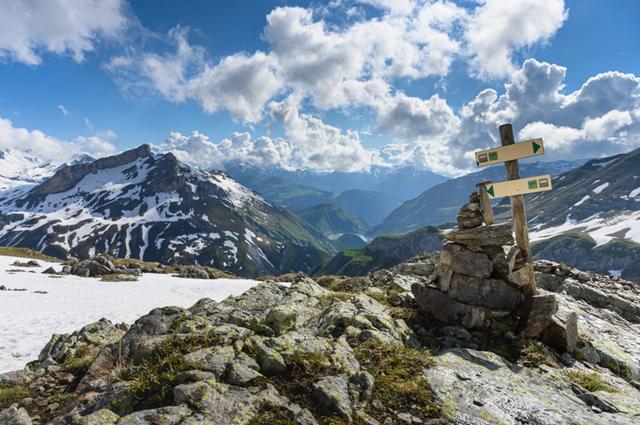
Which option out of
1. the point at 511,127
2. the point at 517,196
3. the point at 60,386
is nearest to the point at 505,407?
the point at 517,196

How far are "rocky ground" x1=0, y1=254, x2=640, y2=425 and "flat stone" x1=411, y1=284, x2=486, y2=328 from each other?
1.26 feet

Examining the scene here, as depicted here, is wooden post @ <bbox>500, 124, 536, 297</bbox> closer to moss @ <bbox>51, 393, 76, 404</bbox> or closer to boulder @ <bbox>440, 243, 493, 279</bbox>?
boulder @ <bbox>440, 243, 493, 279</bbox>

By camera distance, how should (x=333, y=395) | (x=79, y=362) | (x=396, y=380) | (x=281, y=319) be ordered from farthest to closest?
1. (x=281, y=319)
2. (x=79, y=362)
3. (x=396, y=380)
4. (x=333, y=395)

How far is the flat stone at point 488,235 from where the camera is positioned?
48.0 ft

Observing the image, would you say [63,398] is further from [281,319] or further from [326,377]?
[326,377]

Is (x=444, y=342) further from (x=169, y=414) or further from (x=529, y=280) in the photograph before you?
(x=169, y=414)

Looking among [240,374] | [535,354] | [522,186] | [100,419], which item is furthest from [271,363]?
[522,186]

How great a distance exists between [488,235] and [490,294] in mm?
2598

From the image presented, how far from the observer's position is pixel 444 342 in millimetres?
12609

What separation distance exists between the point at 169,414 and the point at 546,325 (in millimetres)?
14136

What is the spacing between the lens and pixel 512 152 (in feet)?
48.7

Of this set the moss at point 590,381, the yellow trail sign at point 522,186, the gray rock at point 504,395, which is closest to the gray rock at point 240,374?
the gray rock at point 504,395

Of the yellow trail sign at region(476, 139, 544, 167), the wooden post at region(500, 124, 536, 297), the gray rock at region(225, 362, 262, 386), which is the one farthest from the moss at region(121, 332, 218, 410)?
the wooden post at region(500, 124, 536, 297)

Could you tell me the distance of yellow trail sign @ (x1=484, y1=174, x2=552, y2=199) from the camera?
14.2m
